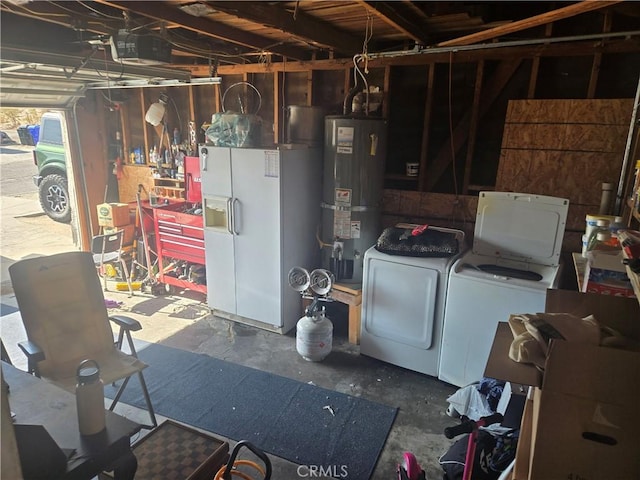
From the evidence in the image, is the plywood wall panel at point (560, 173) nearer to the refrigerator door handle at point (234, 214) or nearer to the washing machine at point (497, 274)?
the washing machine at point (497, 274)

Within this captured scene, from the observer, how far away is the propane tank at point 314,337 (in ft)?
10.4

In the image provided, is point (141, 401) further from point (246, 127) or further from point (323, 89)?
point (323, 89)

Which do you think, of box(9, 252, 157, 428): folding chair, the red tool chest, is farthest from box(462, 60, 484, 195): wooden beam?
box(9, 252, 157, 428): folding chair

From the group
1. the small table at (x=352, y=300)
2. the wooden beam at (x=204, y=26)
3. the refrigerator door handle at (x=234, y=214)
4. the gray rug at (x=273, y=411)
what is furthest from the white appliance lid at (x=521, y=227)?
the wooden beam at (x=204, y=26)

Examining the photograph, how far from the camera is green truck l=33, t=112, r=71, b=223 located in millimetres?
6070

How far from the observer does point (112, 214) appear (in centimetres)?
452

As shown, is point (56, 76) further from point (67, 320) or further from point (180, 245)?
point (67, 320)

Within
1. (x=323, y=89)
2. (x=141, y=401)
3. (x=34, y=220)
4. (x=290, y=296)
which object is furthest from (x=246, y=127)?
(x=34, y=220)

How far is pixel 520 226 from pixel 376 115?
149 cm

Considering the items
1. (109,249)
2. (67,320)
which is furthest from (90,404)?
(109,249)

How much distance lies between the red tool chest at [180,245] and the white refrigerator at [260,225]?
36 centimetres

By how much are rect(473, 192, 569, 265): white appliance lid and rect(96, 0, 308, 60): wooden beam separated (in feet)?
6.81

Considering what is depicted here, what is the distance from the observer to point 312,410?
273cm

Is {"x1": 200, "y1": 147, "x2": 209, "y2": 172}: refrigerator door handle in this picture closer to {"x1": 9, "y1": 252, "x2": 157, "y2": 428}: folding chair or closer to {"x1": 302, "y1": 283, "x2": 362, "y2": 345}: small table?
{"x1": 9, "y1": 252, "x2": 157, "y2": 428}: folding chair
